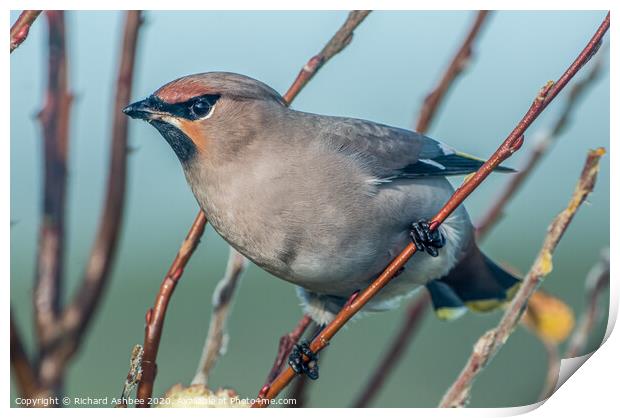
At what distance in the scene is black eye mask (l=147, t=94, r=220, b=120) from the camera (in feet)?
7.80

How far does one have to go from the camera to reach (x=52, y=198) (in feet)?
7.47

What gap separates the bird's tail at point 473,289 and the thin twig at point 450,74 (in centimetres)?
58

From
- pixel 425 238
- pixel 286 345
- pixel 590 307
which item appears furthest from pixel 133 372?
pixel 590 307

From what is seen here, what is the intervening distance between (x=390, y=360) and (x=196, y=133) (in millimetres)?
912

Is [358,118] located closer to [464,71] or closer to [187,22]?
[464,71]

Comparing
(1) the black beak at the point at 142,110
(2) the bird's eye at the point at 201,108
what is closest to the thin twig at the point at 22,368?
(1) the black beak at the point at 142,110

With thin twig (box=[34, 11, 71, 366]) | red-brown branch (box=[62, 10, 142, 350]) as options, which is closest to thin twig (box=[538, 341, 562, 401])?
red-brown branch (box=[62, 10, 142, 350])

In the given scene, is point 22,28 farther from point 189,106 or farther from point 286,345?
point 286,345

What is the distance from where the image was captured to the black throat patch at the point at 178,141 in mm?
2454

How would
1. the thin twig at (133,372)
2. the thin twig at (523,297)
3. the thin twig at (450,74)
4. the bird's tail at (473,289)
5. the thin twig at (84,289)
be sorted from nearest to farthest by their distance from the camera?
the thin twig at (133,372) < the thin twig at (84,289) < the thin twig at (523,297) < the thin twig at (450,74) < the bird's tail at (473,289)

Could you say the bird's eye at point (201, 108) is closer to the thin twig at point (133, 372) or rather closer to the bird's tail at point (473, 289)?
the thin twig at point (133, 372)

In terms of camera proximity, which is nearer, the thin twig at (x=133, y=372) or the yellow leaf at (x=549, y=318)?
the thin twig at (x=133, y=372)
